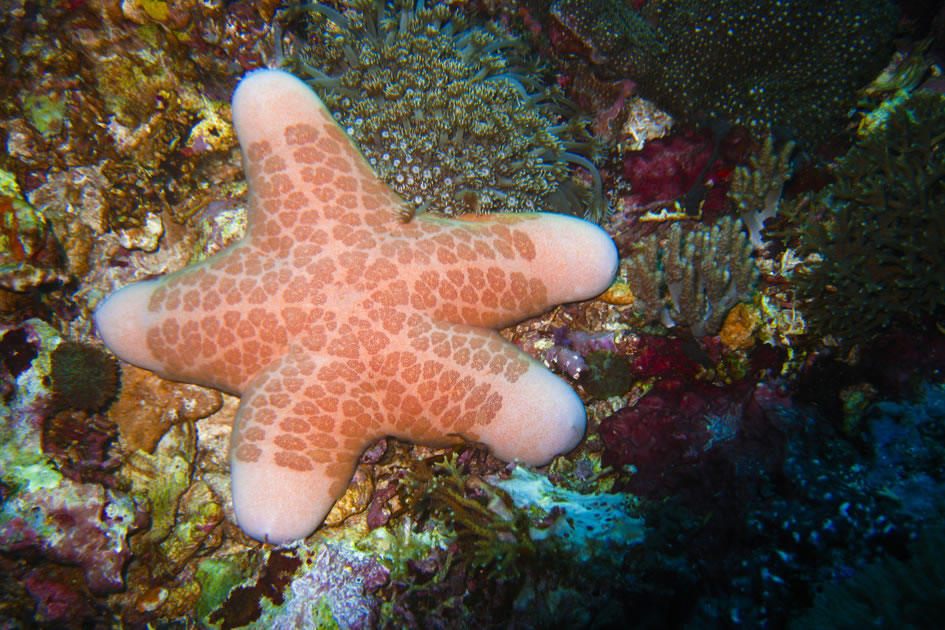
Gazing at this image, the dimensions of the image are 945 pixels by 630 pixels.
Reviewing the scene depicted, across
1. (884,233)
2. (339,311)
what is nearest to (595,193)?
(884,233)

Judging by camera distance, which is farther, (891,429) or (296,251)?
(296,251)

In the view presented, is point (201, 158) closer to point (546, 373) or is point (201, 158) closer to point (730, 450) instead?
point (546, 373)

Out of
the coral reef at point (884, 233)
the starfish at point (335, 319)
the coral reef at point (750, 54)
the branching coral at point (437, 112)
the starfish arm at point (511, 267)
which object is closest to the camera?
the coral reef at point (884, 233)

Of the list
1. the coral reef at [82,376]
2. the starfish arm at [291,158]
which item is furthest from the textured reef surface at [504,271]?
the starfish arm at [291,158]

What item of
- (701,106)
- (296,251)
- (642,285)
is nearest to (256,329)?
(296,251)

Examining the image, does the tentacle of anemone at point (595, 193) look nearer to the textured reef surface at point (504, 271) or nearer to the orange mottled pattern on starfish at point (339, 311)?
the textured reef surface at point (504, 271)
